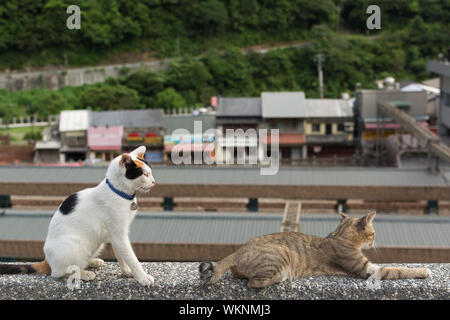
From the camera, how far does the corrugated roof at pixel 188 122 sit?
30.7 metres

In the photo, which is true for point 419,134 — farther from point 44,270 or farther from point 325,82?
point 325,82

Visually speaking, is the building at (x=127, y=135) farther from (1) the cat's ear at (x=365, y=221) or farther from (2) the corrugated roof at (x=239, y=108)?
(1) the cat's ear at (x=365, y=221)

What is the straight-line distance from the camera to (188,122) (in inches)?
1232

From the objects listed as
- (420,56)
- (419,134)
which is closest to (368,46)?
(420,56)

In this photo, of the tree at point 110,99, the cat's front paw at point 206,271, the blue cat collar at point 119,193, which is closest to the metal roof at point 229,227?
the cat's front paw at point 206,271

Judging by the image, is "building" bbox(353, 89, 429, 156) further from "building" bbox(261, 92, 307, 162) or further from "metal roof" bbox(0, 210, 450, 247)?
"metal roof" bbox(0, 210, 450, 247)

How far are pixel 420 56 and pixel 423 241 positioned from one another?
115 feet

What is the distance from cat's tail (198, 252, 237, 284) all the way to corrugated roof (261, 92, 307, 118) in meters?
25.1

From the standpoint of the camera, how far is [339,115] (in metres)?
30.9

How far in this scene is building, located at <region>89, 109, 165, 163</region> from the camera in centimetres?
2994

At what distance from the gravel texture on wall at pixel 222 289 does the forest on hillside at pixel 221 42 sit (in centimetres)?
3314
